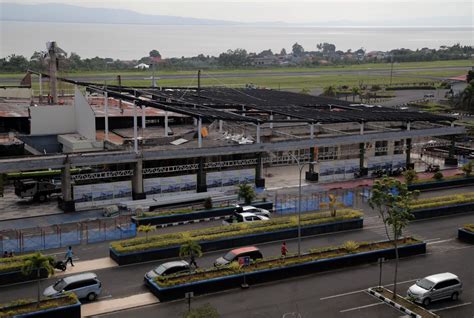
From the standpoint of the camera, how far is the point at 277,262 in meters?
30.6

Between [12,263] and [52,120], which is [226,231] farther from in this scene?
[52,120]

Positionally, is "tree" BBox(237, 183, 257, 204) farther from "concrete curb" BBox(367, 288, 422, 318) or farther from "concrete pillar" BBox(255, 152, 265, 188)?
"concrete curb" BBox(367, 288, 422, 318)

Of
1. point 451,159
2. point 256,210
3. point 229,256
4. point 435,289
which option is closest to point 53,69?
point 256,210

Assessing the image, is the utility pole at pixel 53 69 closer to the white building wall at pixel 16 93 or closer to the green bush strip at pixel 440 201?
the white building wall at pixel 16 93

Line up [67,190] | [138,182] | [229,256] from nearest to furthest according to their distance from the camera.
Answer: [229,256]
[67,190]
[138,182]

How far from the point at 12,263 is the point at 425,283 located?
783 inches

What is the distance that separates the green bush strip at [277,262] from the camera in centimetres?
2822

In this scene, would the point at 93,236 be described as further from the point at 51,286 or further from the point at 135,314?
the point at 135,314

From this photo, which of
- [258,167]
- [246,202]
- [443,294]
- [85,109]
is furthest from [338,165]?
[443,294]

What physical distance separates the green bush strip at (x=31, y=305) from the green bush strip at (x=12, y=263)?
414 centimetres

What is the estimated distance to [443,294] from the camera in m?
27.7

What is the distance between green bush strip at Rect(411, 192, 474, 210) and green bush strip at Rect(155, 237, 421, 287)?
727 centimetres

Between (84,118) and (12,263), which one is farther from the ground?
(84,118)

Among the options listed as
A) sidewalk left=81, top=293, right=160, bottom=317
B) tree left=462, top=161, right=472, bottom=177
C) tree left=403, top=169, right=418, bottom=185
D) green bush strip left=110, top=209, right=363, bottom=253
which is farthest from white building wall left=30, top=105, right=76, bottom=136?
tree left=462, top=161, right=472, bottom=177
